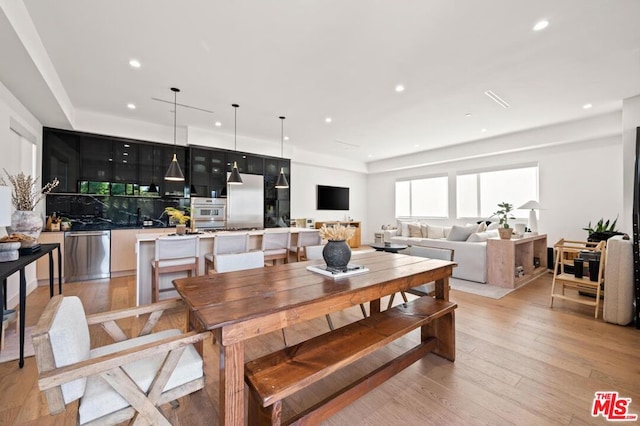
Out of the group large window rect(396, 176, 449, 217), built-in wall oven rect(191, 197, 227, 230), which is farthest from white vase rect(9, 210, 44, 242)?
large window rect(396, 176, 449, 217)

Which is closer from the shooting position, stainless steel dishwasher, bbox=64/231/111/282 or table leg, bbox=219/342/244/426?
table leg, bbox=219/342/244/426

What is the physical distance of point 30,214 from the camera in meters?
2.72

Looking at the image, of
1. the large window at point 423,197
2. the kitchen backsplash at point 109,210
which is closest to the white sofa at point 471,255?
the large window at point 423,197

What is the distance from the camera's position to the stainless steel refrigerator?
5.89 metres

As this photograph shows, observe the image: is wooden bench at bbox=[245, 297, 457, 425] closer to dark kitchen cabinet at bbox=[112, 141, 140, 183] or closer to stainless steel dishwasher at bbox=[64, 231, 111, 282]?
stainless steel dishwasher at bbox=[64, 231, 111, 282]

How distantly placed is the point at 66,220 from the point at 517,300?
7338 millimetres

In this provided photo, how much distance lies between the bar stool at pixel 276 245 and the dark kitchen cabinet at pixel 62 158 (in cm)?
359

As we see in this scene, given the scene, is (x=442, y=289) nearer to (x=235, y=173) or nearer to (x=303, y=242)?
(x=303, y=242)

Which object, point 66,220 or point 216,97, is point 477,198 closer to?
point 216,97

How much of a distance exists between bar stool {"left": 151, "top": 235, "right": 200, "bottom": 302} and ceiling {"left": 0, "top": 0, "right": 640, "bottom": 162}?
2.05 m

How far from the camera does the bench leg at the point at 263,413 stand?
1.20 metres

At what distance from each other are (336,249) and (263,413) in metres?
1.04

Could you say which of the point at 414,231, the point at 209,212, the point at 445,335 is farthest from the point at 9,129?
the point at 414,231

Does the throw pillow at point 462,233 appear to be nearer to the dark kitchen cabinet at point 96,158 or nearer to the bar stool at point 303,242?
the bar stool at point 303,242
